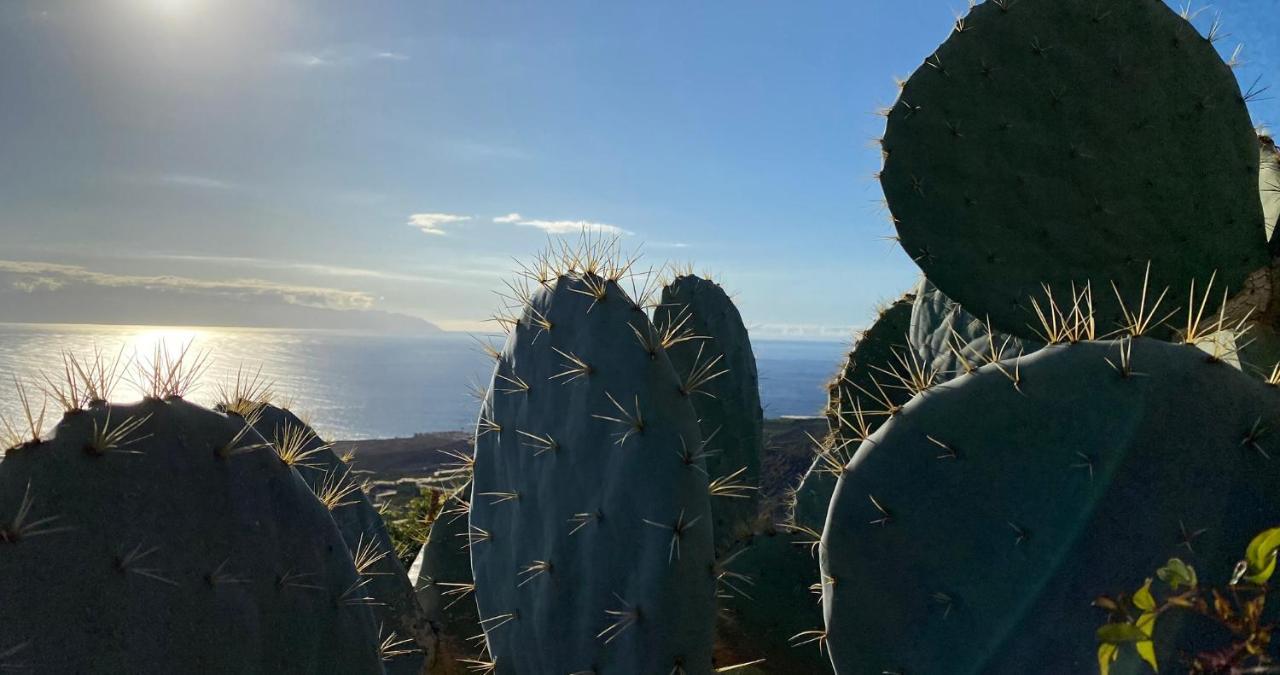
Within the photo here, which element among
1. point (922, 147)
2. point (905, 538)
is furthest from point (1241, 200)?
point (905, 538)

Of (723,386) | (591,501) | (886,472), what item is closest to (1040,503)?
(886,472)

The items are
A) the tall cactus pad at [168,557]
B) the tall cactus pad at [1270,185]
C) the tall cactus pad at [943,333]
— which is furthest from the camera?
the tall cactus pad at [943,333]

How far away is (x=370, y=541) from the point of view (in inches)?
100

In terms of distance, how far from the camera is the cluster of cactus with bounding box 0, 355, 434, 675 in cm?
127

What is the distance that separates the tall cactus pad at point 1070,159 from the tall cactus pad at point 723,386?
80cm

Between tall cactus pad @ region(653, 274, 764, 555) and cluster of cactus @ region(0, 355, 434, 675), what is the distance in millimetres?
1642

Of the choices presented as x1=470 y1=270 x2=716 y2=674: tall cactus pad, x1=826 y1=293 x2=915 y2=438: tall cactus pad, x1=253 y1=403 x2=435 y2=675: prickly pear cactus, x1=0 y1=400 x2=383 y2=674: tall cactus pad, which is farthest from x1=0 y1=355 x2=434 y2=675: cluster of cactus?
x1=826 y1=293 x2=915 y2=438: tall cactus pad

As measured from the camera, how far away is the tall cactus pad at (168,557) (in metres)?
1.26

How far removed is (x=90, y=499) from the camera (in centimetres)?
134

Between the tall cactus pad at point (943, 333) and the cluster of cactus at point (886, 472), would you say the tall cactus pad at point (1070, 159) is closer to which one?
the cluster of cactus at point (886, 472)

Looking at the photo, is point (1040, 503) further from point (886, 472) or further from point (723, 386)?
point (723, 386)

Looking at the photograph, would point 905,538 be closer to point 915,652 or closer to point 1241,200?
Answer: point 915,652

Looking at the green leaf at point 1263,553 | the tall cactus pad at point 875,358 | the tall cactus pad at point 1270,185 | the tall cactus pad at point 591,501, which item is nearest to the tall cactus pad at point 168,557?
the tall cactus pad at point 591,501

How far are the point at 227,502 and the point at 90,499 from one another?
0.21 m
